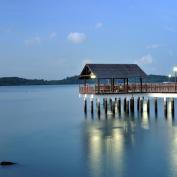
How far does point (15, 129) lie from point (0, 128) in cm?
324

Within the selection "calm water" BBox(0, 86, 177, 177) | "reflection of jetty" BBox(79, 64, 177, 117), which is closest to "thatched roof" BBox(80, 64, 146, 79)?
"reflection of jetty" BBox(79, 64, 177, 117)

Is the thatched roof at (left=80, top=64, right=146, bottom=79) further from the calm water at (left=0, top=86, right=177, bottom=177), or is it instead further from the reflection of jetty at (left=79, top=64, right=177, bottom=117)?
the calm water at (left=0, top=86, right=177, bottom=177)

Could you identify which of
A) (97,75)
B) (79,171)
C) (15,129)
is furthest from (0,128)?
(79,171)

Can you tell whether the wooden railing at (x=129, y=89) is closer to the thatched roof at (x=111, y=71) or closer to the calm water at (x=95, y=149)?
the thatched roof at (x=111, y=71)

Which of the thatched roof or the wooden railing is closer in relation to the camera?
the wooden railing

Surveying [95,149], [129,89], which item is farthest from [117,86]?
[95,149]

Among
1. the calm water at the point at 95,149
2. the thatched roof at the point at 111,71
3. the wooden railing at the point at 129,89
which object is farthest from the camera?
the thatched roof at the point at 111,71

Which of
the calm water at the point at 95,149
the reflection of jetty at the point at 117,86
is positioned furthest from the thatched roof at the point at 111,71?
the calm water at the point at 95,149

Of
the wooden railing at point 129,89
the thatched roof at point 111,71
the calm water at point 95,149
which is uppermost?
the thatched roof at point 111,71

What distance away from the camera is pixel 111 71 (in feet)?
171

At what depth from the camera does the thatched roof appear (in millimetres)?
51325

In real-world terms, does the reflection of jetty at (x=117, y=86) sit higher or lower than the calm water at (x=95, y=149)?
higher

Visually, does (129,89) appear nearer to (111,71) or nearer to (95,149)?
(111,71)

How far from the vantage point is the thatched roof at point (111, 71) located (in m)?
51.3
